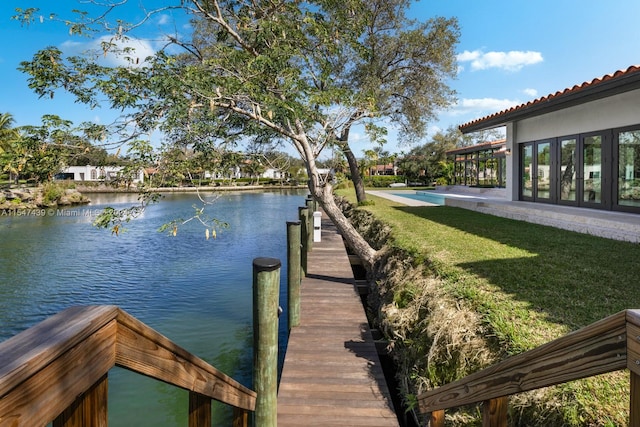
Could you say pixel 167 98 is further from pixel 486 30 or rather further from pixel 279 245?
pixel 486 30

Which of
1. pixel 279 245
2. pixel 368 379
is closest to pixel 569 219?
pixel 368 379

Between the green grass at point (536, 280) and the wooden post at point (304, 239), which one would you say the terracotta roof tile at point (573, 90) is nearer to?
the green grass at point (536, 280)

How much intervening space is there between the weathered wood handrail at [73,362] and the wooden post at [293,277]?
15.7ft

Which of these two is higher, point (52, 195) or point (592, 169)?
point (592, 169)

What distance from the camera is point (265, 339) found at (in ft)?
12.2

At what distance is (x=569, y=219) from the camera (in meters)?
9.51

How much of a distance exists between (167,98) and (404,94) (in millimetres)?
11407

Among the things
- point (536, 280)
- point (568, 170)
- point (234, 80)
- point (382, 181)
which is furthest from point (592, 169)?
point (382, 181)

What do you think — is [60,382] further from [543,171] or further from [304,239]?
[543,171]

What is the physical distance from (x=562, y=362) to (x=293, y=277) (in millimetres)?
5305

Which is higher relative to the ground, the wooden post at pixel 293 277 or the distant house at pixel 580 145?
the distant house at pixel 580 145

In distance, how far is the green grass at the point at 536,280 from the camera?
3.54m

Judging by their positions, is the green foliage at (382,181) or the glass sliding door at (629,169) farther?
the green foliage at (382,181)

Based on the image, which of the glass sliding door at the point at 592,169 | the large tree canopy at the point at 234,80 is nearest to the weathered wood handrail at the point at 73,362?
the large tree canopy at the point at 234,80
